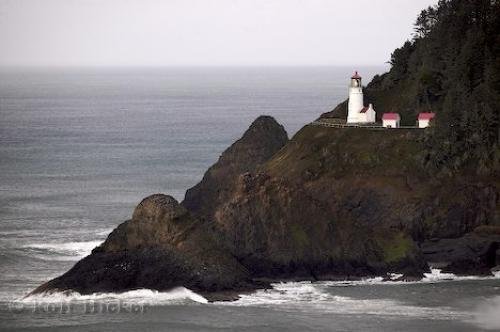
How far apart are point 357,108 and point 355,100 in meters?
0.81

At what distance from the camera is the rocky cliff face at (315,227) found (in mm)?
106250

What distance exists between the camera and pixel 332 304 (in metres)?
104

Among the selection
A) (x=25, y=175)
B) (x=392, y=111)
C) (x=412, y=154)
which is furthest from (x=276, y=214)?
(x=25, y=175)

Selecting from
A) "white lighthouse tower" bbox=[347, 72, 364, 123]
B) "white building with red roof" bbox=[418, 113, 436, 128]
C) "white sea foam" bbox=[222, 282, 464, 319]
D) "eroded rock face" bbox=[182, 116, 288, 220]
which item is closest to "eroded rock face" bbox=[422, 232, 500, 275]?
"white sea foam" bbox=[222, 282, 464, 319]

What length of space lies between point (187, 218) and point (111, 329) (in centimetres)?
1304

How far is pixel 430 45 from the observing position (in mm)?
141500

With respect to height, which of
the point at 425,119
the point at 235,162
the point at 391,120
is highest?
the point at 425,119

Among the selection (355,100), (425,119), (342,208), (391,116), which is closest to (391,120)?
(391,116)

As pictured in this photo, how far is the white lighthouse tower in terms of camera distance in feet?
456

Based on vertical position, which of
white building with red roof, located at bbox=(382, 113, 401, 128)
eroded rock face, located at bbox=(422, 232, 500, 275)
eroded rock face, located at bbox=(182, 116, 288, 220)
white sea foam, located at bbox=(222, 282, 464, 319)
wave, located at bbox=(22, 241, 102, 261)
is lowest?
white sea foam, located at bbox=(222, 282, 464, 319)

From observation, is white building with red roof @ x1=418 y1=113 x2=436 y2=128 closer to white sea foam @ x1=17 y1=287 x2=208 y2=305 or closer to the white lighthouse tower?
the white lighthouse tower

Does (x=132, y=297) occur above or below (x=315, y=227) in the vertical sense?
below

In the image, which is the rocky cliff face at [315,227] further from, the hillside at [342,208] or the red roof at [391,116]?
the red roof at [391,116]

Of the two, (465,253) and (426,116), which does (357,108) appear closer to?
(426,116)
